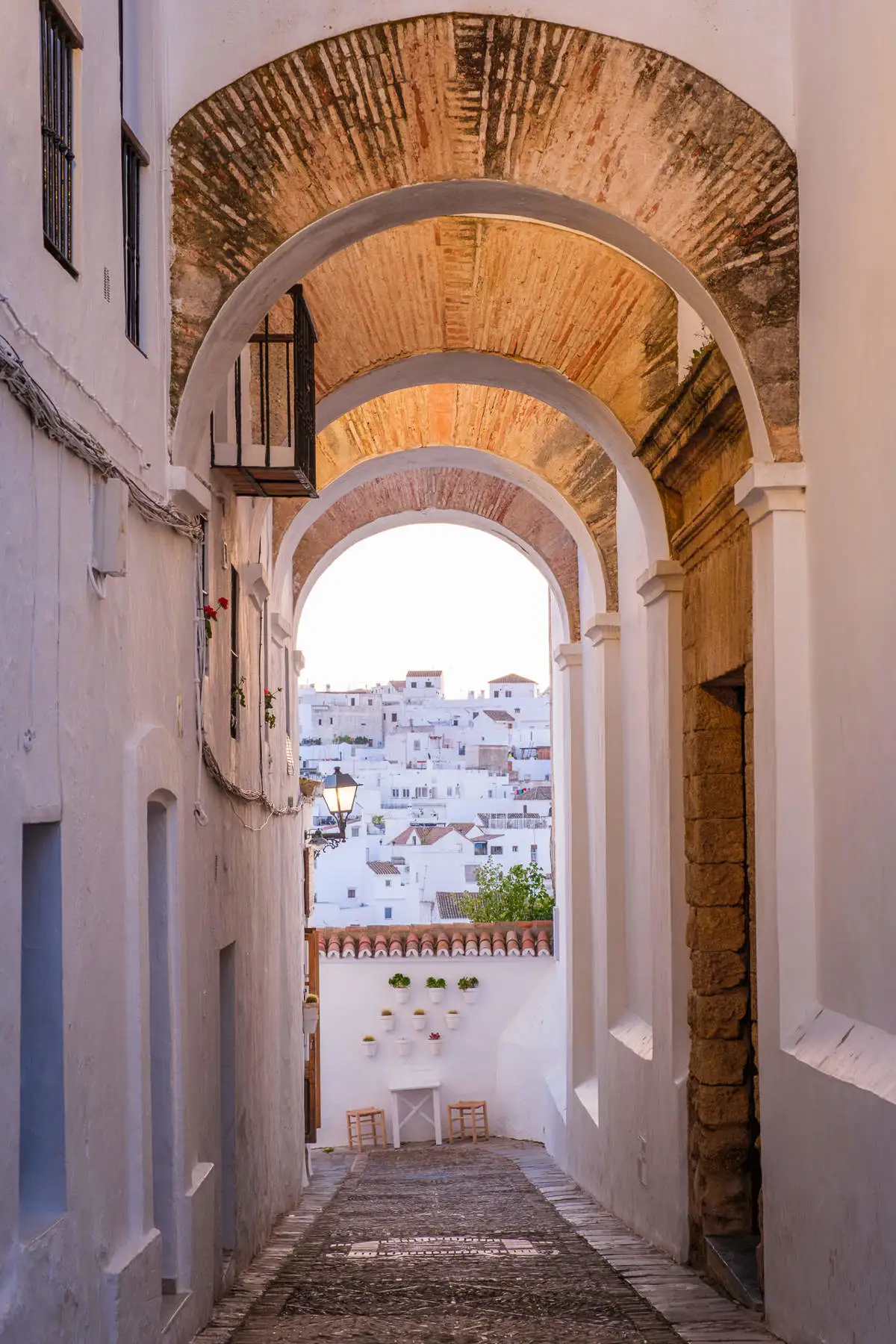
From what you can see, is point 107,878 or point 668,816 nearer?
point 107,878

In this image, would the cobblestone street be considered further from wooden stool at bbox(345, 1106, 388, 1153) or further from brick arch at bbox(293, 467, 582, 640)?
wooden stool at bbox(345, 1106, 388, 1153)

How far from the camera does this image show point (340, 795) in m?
12.8

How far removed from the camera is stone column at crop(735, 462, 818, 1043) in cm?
514

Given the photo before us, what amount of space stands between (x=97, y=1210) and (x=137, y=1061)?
24.7 inches

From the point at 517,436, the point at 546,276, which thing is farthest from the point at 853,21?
the point at 517,436

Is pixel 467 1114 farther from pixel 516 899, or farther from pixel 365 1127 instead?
pixel 516 899

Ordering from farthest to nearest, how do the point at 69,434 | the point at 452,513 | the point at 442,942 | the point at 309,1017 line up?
the point at 442,942
the point at 452,513
the point at 309,1017
the point at 69,434

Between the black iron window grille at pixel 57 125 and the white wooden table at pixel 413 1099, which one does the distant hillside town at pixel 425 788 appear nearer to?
the white wooden table at pixel 413 1099

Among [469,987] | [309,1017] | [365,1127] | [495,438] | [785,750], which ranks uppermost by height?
[495,438]

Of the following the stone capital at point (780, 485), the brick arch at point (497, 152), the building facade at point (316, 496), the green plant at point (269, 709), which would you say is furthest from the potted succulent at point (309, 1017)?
the stone capital at point (780, 485)

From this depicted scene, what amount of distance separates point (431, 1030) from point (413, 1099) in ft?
2.90

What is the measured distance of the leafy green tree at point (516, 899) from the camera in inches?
789

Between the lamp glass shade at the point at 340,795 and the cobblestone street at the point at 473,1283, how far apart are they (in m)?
3.47

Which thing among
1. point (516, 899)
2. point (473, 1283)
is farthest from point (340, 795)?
point (516, 899)
